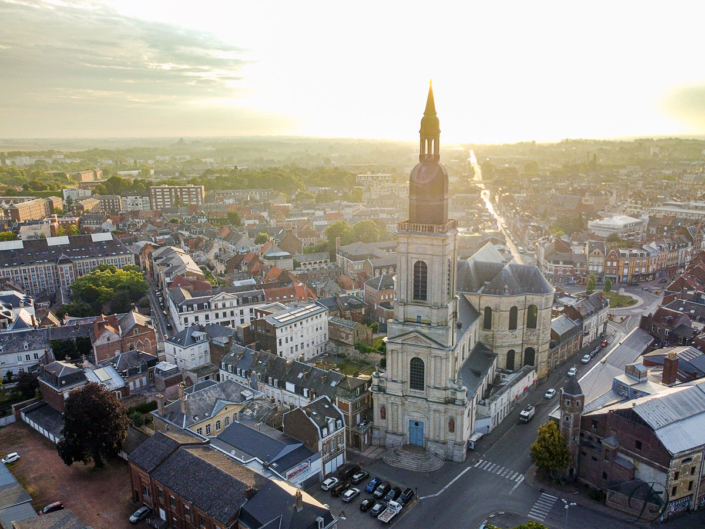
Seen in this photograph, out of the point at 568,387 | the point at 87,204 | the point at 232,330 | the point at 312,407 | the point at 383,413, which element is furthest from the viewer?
the point at 87,204

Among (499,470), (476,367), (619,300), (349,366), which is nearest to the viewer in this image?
(499,470)

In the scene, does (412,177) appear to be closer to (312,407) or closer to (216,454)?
(312,407)

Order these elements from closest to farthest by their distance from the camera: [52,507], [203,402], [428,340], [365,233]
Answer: [52,507], [428,340], [203,402], [365,233]

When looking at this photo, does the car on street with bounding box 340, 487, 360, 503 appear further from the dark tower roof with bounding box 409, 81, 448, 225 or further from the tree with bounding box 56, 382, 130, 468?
the dark tower roof with bounding box 409, 81, 448, 225

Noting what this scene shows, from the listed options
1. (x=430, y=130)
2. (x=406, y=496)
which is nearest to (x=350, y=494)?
(x=406, y=496)

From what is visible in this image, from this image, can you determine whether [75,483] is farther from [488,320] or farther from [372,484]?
[488,320]

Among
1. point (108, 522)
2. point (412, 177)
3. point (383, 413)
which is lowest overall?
point (108, 522)

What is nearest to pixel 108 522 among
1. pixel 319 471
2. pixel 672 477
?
pixel 319 471
